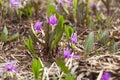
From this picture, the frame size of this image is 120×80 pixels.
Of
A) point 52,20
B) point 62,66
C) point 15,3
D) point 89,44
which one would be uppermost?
point 15,3

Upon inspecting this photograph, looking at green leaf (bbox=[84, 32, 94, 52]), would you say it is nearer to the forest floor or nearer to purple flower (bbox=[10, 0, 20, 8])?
the forest floor

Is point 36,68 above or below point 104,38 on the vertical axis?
below

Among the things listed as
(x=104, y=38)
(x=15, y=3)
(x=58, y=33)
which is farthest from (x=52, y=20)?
(x=15, y=3)

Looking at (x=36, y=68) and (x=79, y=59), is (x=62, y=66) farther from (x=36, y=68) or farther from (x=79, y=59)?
(x=79, y=59)

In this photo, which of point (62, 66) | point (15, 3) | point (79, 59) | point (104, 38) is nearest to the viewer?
point (62, 66)

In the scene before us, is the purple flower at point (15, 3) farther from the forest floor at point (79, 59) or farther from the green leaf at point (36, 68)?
the green leaf at point (36, 68)

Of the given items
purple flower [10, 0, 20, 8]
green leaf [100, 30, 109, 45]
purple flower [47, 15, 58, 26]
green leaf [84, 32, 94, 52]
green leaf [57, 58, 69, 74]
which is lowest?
green leaf [57, 58, 69, 74]

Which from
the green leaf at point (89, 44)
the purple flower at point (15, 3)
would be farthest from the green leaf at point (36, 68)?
the purple flower at point (15, 3)

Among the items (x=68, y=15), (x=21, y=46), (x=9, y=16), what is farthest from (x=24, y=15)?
(x=21, y=46)

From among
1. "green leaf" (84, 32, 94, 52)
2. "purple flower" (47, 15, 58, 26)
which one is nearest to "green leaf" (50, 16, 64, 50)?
"purple flower" (47, 15, 58, 26)

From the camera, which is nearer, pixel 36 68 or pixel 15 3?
pixel 36 68

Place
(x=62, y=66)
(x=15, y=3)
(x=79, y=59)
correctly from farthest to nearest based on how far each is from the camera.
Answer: (x=15, y=3) → (x=79, y=59) → (x=62, y=66)
